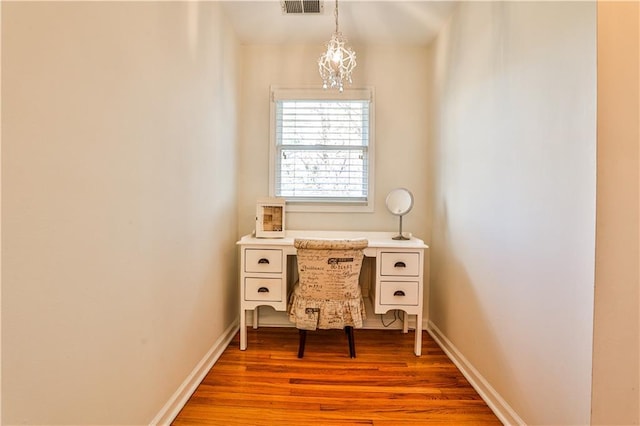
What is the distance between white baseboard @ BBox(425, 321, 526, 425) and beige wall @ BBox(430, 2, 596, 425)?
1.3 inches

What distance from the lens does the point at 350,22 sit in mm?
2227

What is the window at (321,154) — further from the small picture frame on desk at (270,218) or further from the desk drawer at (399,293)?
the desk drawer at (399,293)

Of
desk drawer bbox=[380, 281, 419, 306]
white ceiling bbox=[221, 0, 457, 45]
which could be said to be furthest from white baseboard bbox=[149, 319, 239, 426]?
white ceiling bbox=[221, 0, 457, 45]

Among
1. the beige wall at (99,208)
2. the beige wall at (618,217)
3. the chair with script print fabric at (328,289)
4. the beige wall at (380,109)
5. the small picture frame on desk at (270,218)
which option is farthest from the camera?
the beige wall at (380,109)

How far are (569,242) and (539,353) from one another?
51cm

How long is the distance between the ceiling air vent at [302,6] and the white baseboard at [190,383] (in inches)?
95.3

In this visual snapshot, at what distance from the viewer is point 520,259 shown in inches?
53.0

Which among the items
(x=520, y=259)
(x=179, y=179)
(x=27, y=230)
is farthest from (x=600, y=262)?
(x=179, y=179)

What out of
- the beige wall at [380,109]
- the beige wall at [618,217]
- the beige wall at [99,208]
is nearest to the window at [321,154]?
the beige wall at [380,109]

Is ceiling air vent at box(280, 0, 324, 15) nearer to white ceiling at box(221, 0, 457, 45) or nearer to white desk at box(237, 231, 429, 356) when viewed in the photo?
white ceiling at box(221, 0, 457, 45)

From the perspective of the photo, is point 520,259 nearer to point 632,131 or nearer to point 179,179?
point 632,131

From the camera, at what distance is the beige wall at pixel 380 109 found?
255 centimetres

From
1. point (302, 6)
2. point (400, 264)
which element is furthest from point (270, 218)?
point (302, 6)

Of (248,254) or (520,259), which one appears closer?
(520,259)
